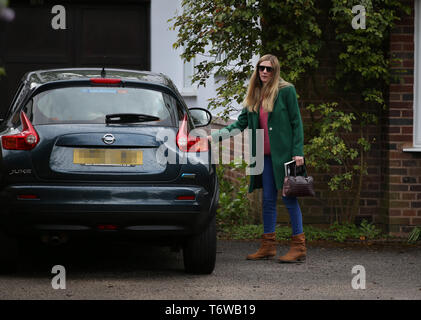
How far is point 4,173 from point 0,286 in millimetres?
848

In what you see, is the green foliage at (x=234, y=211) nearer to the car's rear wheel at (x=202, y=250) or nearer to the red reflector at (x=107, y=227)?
the car's rear wheel at (x=202, y=250)

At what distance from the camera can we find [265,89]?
733 centimetres

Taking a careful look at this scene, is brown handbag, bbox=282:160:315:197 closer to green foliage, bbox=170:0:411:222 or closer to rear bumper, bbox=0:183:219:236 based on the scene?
rear bumper, bbox=0:183:219:236

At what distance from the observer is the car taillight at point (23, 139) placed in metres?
6.00

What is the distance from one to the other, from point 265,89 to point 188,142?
1410mm

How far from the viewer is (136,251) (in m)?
7.96

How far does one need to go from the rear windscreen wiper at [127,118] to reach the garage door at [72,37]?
9.40 meters

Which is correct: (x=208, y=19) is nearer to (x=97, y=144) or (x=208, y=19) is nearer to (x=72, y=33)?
(x=97, y=144)

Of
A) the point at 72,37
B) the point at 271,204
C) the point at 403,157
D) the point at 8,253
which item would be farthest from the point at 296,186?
the point at 72,37

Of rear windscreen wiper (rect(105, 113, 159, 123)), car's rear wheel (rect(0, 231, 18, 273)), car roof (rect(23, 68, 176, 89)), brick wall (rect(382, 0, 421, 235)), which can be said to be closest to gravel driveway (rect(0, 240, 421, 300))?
car's rear wheel (rect(0, 231, 18, 273))

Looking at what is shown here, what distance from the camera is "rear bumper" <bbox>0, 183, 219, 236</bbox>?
591 cm

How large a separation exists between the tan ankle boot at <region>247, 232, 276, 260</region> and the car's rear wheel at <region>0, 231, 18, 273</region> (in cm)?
229

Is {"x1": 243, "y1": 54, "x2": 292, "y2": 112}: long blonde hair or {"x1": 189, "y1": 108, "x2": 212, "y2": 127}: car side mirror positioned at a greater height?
{"x1": 243, "y1": 54, "x2": 292, "y2": 112}: long blonde hair

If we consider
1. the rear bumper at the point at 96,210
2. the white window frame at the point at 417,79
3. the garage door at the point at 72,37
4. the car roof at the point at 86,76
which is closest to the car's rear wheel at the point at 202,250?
the rear bumper at the point at 96,210
